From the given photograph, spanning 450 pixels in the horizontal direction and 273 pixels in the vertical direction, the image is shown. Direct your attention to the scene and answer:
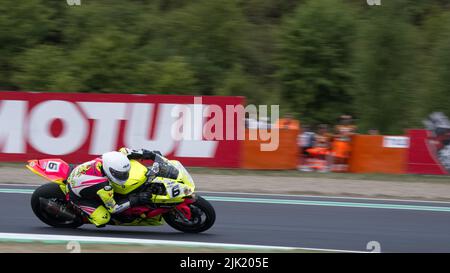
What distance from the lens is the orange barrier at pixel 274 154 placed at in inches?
659

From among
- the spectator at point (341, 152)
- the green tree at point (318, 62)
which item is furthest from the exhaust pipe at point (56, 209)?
the green tree at point (318, 62)

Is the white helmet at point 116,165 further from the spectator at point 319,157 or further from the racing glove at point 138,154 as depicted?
the spectator at point 319,157

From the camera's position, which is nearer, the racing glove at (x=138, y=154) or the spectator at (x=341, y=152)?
the racing glove at (x=138, y=154)

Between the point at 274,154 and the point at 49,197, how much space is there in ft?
25.4

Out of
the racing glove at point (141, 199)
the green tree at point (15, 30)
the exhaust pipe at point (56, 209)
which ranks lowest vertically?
the exhaust pipe at point (56, 209)

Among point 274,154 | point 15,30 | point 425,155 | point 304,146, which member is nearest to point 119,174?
point 274,154

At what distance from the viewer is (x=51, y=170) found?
9.74 m

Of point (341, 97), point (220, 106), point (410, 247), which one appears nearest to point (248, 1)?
point (341, 97)

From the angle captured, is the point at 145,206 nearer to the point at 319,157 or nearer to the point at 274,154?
the point at 274,154

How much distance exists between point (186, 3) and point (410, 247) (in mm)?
21118
